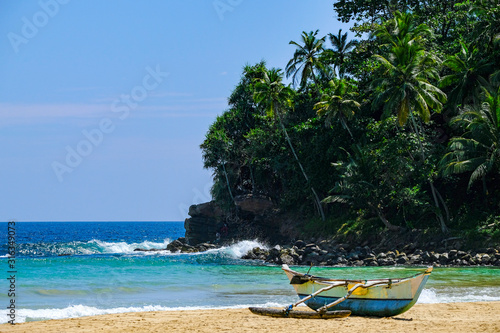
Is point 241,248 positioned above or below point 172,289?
above

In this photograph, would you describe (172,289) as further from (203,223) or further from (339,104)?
(203,223)

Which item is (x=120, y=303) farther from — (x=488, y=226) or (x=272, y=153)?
(x=272, y=153)

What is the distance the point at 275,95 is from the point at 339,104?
6.57 m

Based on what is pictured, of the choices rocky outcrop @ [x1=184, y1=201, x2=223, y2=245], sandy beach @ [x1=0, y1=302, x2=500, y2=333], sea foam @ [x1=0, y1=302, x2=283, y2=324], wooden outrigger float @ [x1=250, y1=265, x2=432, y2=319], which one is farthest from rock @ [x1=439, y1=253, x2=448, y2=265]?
rocky outcrop @ [x1=184, y1=201, x2=223, y2=245]

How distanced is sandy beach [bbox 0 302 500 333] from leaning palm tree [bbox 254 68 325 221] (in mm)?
30027

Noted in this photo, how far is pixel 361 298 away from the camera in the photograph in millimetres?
14680

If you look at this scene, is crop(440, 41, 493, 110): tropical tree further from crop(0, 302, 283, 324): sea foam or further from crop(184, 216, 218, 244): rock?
crop(184, 216, 218, 244): rock

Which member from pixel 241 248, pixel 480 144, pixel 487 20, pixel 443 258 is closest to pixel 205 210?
pixel 241 248

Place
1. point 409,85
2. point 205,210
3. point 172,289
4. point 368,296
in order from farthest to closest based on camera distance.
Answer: point 205,210 < point 409,85 < point 172,289 < point 368,296

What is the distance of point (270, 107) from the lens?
1818 inches

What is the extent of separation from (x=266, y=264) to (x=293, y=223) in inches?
469

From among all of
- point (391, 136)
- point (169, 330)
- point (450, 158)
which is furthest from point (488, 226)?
point (169, 330)

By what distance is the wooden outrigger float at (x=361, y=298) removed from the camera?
1429 cm

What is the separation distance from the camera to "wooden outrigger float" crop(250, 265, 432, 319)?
46.9 feet
